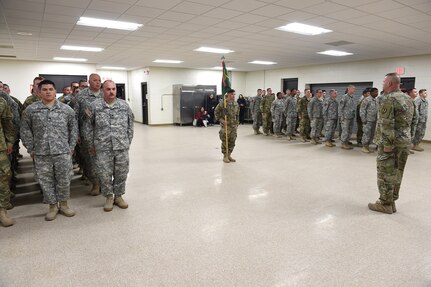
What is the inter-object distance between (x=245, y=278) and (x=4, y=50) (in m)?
9.69

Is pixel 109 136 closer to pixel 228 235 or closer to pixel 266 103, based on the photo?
pixel 228 235

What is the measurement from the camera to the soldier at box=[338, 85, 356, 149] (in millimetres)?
7475

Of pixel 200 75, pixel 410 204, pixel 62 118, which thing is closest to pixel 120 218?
pixel 62 118

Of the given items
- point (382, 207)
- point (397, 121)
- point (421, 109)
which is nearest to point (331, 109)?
point (421, 109)

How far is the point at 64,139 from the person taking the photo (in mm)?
3188

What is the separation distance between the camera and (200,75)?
14367 mm

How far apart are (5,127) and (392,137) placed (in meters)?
4.32

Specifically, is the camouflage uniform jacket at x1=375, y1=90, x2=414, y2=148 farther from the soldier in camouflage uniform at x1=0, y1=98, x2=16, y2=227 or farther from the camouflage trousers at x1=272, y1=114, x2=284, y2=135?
the camouflage trousers at x1=272, y1=114, x2=284, y2=135

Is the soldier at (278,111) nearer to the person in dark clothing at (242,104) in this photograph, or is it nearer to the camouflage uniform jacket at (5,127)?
the person in dark clothing at (242,104)

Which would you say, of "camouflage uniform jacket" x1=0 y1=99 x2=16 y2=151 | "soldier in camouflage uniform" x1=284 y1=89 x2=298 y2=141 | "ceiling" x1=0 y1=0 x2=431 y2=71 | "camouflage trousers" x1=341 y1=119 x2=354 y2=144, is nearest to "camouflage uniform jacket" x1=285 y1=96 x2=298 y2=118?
"soldier in camouflage uniform" x1=284 y1=89 x2=298 y2=141

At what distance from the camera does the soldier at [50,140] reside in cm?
307

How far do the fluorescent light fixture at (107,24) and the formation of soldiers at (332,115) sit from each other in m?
5.18

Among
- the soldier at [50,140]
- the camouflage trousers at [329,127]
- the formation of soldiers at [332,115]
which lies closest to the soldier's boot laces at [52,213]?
the soldier at [50,140]

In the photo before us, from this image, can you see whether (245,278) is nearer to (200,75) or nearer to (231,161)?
(231,161)
